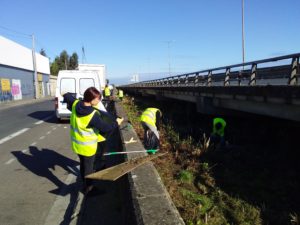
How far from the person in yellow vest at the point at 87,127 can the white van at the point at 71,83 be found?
34.2 ft

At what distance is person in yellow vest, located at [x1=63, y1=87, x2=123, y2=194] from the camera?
17.6ft

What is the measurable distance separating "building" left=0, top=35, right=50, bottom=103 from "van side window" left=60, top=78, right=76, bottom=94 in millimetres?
29574

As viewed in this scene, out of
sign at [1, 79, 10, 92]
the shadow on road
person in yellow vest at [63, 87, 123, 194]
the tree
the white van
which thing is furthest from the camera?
the tree

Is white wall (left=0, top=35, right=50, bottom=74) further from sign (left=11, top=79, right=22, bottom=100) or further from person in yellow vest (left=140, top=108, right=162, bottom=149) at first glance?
person in yellow vest (left=140, top=108, right=162, bottom=149)

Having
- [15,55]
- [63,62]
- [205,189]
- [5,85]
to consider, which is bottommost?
[205,189]

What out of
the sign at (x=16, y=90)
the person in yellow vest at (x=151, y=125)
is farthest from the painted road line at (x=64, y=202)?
the sign at (x=16, y=90)

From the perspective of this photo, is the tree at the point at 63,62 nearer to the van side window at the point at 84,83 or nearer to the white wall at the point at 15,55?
the white wall at the point at 15,55

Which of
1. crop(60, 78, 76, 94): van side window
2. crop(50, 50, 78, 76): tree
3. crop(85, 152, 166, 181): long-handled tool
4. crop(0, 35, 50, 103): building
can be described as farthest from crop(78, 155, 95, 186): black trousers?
crop(50, 50, 78, 76): tree

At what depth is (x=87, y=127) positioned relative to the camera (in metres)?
5.41

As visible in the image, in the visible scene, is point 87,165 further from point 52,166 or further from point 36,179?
point 52,166

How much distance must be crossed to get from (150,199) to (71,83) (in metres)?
12.6

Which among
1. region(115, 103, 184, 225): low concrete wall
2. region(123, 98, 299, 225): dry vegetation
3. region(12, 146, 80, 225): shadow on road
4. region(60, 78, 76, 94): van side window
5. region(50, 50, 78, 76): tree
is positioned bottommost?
region(123, 98, 299, 225): dry vegetation

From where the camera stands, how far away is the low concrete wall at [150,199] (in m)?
3.52

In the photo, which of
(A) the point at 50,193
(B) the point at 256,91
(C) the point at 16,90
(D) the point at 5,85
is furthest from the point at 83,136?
(C) the point at 16,90
